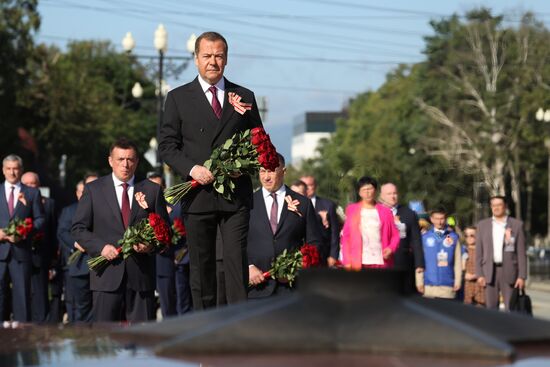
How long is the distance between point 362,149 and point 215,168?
93130mm

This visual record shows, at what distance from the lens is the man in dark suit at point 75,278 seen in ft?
51.7

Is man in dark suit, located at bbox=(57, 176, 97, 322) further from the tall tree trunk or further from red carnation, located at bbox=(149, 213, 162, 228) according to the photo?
the tall tree trunk

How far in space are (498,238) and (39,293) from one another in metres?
6.22

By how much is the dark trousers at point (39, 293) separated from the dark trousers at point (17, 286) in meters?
0.95

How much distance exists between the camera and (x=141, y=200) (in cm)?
1184

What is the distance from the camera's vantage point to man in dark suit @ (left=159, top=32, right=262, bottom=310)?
8.84m

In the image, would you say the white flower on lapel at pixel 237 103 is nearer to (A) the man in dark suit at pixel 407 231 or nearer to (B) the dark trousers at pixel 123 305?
(B) the dark trousers at pixel 123 305

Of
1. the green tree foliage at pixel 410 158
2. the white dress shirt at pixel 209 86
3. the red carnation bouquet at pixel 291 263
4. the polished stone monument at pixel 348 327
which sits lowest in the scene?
the red carnation bouquet at pixel 291 263

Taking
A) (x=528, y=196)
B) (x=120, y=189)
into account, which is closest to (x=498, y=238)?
(x=120, y=189)

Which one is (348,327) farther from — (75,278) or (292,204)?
(75,278)

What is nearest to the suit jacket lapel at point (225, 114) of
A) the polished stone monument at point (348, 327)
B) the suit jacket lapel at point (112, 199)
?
the suit jacket lapel at point (112, 199)

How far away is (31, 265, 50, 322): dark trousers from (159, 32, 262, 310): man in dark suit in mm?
9369

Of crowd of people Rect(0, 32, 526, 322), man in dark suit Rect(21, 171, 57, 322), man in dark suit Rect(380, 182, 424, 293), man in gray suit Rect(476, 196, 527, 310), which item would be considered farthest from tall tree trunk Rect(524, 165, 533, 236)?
man in dark suit Rect(21, 171, 57, 322)

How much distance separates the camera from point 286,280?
13031 mm
